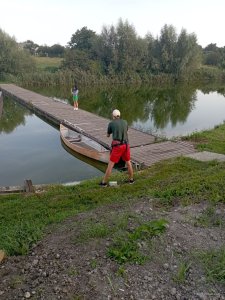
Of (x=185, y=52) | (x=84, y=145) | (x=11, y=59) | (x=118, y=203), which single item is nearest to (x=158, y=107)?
(x=84, y=145)

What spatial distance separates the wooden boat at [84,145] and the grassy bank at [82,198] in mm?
2864

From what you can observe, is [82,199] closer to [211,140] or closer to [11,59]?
[211,140]

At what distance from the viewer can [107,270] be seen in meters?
4.27

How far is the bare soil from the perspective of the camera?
13.0ft

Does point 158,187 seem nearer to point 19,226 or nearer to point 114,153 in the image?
point 114,153

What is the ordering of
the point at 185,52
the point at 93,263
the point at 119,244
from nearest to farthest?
the point at 93,263, the point at 119,244, the point at 185,52

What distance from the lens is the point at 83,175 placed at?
11.5m

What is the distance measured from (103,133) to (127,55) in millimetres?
34572

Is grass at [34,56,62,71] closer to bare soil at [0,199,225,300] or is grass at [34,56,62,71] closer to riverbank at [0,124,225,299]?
riverbank at [0,124,225,299]

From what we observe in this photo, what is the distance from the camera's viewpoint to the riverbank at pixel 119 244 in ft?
13.3

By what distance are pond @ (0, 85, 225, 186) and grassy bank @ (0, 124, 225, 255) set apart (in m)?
3.26

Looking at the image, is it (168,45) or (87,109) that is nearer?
(87,109)

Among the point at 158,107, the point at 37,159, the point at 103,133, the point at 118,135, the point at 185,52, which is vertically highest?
the point at 185,52

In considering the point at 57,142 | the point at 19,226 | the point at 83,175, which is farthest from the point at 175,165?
the point at 57,142
